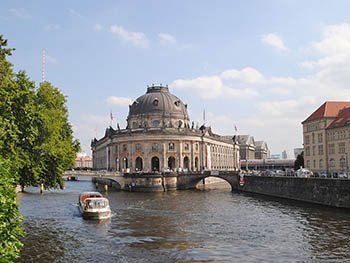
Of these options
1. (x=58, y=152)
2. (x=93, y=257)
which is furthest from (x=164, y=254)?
(x=58, y=152)

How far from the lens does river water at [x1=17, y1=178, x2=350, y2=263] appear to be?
2834cm

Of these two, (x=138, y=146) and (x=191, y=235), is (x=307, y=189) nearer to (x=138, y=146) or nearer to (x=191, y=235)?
(x=191, y=235)

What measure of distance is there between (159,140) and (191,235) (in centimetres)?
7122

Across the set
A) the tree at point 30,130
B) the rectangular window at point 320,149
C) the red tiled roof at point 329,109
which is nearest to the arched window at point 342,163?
the rectangular window at point 320,149

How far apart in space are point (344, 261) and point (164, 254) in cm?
1286

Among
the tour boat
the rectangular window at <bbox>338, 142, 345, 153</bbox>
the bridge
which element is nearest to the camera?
the tour boat

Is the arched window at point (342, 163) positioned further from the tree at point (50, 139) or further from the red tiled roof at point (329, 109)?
the tree at point (50, 139)

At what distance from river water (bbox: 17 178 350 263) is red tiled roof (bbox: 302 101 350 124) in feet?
145

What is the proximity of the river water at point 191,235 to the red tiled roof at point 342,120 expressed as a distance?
37243 mm

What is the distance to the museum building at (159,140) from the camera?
107 metres

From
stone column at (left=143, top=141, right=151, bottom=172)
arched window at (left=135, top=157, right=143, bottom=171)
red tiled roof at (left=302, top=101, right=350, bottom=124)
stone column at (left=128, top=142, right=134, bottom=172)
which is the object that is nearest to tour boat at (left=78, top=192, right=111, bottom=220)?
stone column at (left=143, top=141, right=151, bottom=172)

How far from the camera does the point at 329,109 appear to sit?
305ft

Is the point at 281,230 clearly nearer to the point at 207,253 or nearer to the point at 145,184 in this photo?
the point at 207,253

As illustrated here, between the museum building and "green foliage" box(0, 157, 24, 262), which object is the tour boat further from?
the museum building
